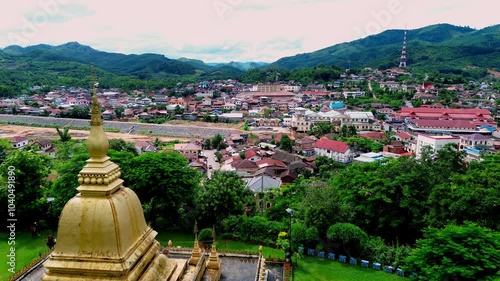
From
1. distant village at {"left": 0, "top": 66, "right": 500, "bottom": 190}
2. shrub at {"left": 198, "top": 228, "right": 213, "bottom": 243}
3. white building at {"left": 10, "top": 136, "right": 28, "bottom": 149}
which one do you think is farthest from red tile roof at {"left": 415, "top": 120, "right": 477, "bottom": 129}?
white building at {"left": 10, "top": 136, "right": 28, "bottom": 149}

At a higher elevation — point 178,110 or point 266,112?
point 178,110

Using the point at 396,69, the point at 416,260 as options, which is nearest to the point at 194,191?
the point at 416,260

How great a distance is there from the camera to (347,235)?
57.1 feet

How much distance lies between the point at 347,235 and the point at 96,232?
13.4 m

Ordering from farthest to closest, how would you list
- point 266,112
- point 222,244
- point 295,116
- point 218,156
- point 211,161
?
point 266,112 < point 295,116 < point 218,156 < point 211,161 < point 222,244

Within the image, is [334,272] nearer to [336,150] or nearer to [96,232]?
[96,232]

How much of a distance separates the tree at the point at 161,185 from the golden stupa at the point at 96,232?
1336 cm

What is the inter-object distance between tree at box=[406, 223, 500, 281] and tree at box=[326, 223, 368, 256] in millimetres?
3731

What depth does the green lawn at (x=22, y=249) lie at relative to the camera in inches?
644

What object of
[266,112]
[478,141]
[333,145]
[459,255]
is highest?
[459,255]

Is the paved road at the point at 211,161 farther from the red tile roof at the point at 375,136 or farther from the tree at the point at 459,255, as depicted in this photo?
the tree at the point at 459,255

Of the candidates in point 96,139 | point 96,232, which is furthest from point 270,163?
point 96,232

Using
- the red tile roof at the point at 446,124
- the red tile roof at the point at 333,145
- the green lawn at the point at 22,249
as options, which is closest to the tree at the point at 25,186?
the green lawn at the point at 22,249

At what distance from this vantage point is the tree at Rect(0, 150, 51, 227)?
1986 cm
